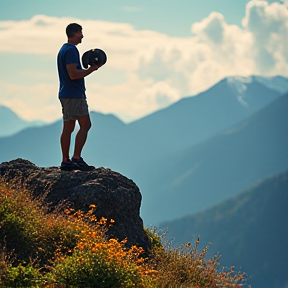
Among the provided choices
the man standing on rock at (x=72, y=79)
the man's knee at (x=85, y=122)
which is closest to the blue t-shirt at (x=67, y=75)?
the man standing on rock at (x=72, y=79)

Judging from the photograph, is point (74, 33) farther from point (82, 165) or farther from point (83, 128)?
point (82, 165)

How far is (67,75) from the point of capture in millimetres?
12367

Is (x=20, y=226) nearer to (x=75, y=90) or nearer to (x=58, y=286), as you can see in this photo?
(x=58, y=286)

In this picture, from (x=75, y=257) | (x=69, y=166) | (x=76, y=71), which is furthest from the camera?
(x=69, y=166)

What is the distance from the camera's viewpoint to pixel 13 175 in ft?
41.6

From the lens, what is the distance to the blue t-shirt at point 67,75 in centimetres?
1224

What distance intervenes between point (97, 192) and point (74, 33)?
A: 9.72 ft

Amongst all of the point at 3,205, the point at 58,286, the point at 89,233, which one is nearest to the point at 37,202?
the point at 3,205

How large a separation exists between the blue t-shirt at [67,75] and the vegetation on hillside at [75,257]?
2081 millimetres

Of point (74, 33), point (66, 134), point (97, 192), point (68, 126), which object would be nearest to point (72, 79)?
point (74, 33)

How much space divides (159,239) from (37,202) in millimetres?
3258

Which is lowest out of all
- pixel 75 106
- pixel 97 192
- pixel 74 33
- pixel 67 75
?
pixel 97 192

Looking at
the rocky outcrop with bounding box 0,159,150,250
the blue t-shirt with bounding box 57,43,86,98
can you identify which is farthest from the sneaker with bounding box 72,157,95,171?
the blue t-shirt with bounding box 57,43,86,98

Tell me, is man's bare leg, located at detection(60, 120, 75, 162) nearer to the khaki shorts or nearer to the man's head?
the khaki shorts
